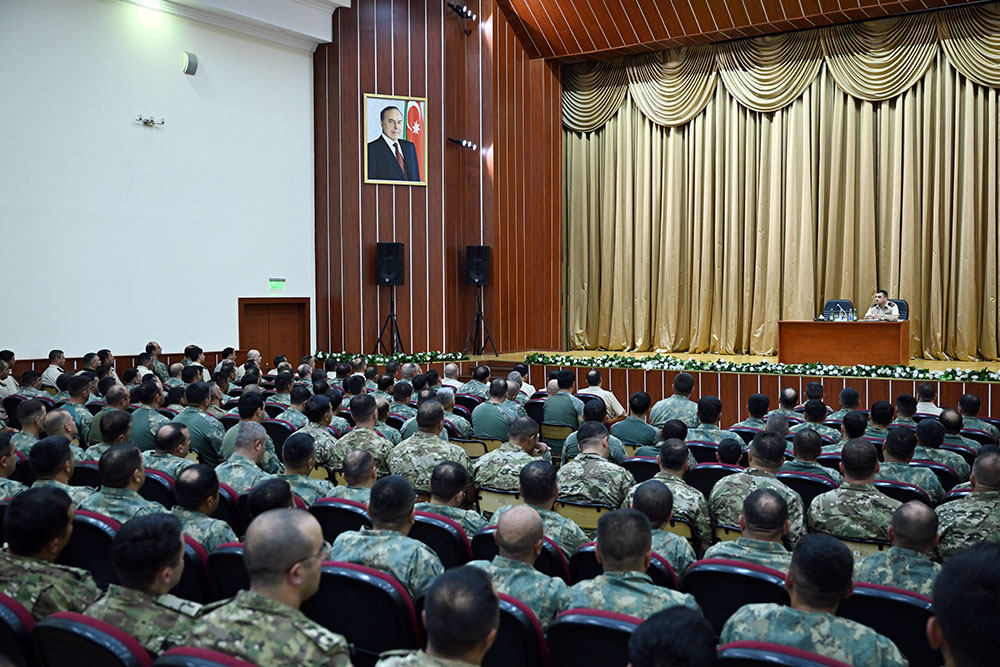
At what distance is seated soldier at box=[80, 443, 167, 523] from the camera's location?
144 inches

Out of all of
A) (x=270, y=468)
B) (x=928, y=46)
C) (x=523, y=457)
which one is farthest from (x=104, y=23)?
(x=928, y=46)

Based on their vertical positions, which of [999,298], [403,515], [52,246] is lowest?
[403,515]

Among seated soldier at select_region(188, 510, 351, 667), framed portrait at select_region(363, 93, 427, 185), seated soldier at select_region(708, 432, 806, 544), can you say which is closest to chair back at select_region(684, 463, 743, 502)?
seated soldier at select_region(708, 432, 806, 544)

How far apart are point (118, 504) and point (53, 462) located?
1.46 feet

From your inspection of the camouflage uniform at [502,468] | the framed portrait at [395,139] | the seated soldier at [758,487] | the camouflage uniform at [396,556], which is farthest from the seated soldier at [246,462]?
the framed portrait at [395,139]

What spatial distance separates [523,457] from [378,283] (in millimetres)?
9135

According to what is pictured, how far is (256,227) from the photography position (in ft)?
42.7

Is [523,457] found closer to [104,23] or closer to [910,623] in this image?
[910,623]

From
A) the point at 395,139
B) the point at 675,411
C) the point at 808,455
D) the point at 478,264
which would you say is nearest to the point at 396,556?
the point at 808,455

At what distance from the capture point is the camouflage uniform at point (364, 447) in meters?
5.21

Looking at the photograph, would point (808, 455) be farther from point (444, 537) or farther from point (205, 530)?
point (205, 530)

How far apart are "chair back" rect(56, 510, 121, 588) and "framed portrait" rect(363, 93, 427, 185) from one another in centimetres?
1073

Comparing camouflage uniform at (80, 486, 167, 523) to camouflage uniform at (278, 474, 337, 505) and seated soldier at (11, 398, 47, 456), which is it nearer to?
camouflage uniform at (278, 474, 337, 505)

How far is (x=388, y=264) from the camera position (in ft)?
44.1
